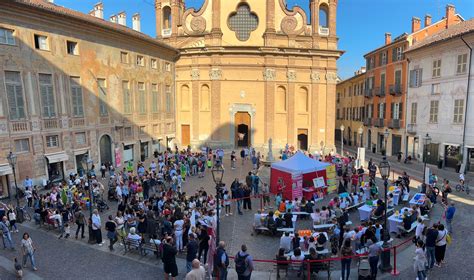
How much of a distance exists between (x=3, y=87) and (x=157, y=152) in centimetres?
1500

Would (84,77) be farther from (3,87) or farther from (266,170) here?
(266,170)

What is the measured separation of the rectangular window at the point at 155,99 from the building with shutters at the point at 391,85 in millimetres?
22679

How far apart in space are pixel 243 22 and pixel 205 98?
9441 mm

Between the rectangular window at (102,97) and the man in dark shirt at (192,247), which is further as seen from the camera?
the rectangular window at (102,97)

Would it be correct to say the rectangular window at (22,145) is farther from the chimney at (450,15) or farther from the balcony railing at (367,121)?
the chimney at (450,15)

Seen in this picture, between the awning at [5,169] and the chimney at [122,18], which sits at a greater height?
the chimney at [122,18]

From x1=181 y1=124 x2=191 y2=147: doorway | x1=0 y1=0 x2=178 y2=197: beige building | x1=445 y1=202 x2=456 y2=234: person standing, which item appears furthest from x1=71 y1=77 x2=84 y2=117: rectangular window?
x1=445 y1=202 x2=456 y2=234: person standing

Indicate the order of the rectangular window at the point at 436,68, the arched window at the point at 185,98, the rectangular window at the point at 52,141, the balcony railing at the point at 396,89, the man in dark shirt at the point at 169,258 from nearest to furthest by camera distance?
the man in dark shirt at the point at 169,258 < the rectangular window at the point at 52,141 < the rectangular window at the point at 436,68 < the balcony railing at the point at 396,89 < the arched window at the point at 185,98

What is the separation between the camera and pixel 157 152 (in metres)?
31.3

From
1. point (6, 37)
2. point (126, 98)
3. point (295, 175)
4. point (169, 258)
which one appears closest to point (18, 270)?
point (169, 258)

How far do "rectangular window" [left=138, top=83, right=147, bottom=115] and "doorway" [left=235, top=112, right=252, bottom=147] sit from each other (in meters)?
10.3

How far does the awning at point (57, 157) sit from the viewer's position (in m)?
20.6

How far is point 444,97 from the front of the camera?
1011 inches

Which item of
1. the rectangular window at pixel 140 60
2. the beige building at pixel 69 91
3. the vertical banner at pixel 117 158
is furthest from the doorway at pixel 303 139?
the vertical banner at pixel 117 158
